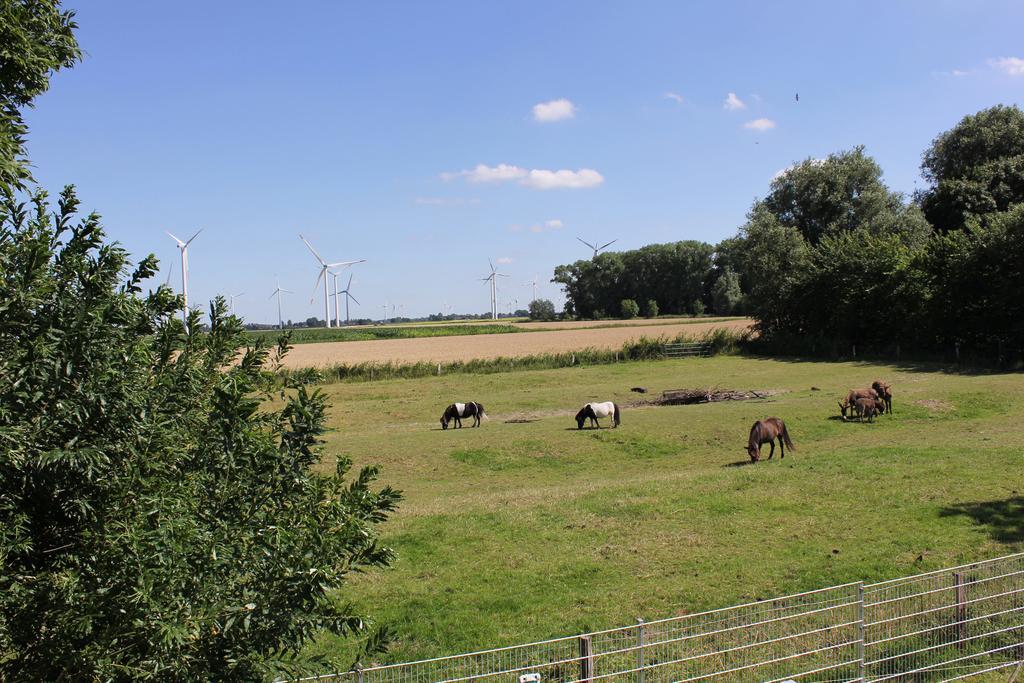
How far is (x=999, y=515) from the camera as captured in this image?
13227 mm

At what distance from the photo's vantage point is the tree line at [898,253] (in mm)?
42438

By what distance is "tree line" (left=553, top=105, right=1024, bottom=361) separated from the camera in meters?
42.4

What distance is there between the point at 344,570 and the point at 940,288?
4872 centimetres

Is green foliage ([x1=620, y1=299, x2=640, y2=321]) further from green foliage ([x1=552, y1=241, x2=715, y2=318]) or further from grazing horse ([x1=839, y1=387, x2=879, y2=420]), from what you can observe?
grazing horse ([x1=839, y1=387, x2=879, y2=420])

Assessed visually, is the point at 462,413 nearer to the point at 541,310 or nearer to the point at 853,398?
the point at 853,398

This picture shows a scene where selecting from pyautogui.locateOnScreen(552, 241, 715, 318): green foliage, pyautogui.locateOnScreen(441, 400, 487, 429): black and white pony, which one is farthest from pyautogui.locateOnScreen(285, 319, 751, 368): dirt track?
pyautogui.locateOnScreen(552, 241, 715, 318): green foliage

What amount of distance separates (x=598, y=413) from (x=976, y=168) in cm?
4896

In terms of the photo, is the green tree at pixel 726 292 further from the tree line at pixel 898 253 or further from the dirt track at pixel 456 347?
the tree line at pixel 898 253

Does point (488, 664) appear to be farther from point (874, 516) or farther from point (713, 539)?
point (874, 516)

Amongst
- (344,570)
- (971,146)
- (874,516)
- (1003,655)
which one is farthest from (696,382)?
(971,146)

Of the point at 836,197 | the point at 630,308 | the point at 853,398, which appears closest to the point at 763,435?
the point at 853,398

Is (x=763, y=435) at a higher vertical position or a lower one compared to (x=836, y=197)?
lower

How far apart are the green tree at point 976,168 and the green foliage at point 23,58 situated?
61509 millimetres

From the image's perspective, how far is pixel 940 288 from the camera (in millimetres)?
44594
